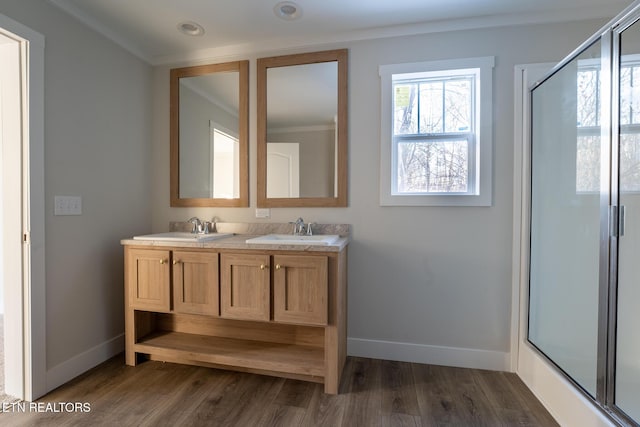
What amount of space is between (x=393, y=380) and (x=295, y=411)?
26.2 inches

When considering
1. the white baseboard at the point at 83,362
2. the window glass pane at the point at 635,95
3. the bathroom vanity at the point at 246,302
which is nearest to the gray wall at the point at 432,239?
the bathroom vanity at the point at 246,302

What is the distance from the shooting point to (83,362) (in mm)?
1968

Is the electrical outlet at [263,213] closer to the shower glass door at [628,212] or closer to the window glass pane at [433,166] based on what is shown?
the window glass pane at [433,166]

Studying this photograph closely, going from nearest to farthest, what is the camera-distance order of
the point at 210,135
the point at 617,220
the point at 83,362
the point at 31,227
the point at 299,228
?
the point at 617,220
the point at 31,227
the point at 83,362
the point at 299,228
the point at 210,135

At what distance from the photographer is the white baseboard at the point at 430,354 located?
6.58ft

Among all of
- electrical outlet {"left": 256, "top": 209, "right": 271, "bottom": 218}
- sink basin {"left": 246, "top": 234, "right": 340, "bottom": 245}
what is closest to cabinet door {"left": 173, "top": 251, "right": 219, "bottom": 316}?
sink basin {"left": 246, "top": 234, "right": 340, "bottom": 245}

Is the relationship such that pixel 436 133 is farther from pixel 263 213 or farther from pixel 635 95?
pixel 263 213

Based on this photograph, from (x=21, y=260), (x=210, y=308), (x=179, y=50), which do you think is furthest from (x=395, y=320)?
(x=179, y=50)

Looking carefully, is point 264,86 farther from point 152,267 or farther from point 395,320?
point 395,320

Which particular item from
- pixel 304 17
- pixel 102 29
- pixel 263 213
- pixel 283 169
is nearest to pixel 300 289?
pixel 263 213

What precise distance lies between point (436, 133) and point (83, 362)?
2.89 meters

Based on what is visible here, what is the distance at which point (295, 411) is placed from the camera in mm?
1594

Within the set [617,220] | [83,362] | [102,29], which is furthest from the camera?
[102,29]

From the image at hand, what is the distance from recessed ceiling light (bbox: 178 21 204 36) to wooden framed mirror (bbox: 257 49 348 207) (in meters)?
0.46
